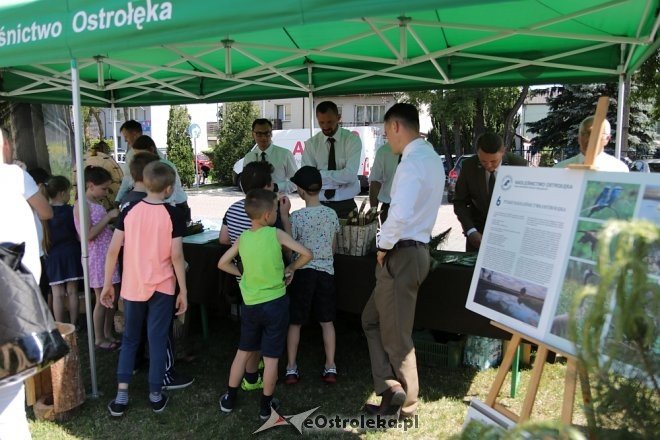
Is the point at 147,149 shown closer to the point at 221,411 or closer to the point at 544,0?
the point at 221,411

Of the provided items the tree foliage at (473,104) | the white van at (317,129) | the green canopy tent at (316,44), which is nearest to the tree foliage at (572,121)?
the tree foliage at (473,104)

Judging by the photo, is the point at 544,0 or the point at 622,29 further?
the point at 622,29

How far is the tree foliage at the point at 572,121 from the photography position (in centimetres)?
2220

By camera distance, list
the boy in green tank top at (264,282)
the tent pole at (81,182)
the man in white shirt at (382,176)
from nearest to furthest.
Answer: the boy in green tank top at (264,282) < the tent pole at (81,182) < the man in white shirt at (382,176)

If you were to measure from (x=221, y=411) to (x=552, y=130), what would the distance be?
2405 cm

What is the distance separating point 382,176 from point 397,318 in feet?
7.49

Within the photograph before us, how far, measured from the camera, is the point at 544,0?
3.43m

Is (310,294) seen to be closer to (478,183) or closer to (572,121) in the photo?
(478,183)

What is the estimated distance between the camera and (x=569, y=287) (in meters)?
1.86

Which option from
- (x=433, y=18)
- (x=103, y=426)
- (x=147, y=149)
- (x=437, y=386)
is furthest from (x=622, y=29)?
(x=103, y=426)

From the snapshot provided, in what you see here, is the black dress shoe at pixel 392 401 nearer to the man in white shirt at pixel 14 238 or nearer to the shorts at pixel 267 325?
the shorts at pixel 267 325

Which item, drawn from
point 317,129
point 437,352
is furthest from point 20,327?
point 317,129

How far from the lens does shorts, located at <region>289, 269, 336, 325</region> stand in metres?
3.51

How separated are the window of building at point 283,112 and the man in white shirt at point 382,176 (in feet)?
104
